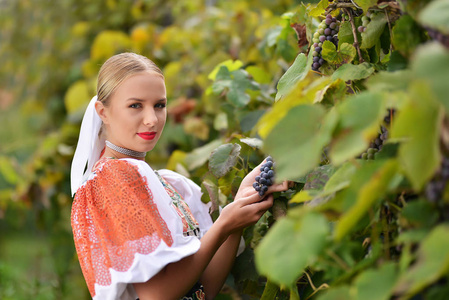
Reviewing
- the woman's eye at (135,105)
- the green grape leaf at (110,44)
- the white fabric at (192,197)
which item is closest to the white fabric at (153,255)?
the woman's eye at (135,105)

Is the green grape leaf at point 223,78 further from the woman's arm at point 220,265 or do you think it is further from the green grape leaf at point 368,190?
the green grape leaf at point 368,190

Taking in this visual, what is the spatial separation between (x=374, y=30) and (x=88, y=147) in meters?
0.77

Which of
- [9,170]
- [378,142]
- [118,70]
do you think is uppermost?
[378,142]

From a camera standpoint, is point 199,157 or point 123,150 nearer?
point 123,150

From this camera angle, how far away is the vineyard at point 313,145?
0.61 meters

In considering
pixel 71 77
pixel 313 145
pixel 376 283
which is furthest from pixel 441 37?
pixel 71 77

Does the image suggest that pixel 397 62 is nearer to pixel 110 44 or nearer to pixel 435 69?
pixel 435 69

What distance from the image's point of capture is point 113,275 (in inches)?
43.6

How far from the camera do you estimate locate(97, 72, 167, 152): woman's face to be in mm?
1272

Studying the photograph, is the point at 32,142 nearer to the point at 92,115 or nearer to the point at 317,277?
the point at 92,115

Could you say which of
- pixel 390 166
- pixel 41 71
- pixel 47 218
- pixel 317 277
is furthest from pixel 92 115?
pixel 41 71

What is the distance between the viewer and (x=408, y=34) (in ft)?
2.70

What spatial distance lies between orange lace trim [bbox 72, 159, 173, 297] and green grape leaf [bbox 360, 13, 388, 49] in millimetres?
545

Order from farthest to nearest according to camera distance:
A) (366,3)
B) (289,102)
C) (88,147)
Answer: (88,147)
(366,3)
(289,102)
